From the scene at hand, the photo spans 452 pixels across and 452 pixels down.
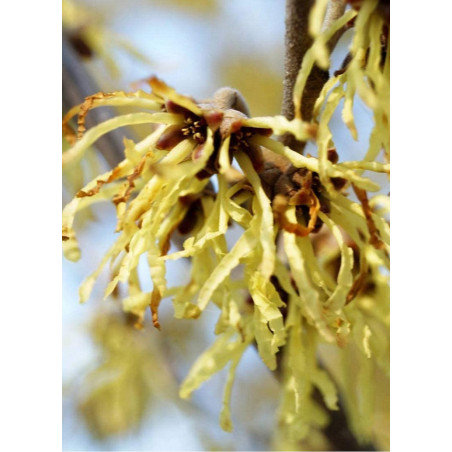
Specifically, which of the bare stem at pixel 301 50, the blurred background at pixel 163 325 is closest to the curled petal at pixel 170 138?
the bare stem at pixel 301 50

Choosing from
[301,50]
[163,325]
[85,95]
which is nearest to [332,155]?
[301,50]

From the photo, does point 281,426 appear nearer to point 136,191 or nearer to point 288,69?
point 136,191

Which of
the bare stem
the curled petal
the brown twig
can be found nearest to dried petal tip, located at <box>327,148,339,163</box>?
the bare stem

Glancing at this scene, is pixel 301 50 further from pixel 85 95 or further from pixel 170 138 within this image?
pixel 85 95

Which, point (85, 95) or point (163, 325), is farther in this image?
point (163, 325)

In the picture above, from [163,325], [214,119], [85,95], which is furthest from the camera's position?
[163,325]

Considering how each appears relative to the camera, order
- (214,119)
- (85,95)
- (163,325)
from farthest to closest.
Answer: (163,325)
(85,95)
(214,119)

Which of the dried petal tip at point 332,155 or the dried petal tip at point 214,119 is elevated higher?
the dried petal tip at point 214,119

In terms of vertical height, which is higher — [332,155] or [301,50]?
[301,50]

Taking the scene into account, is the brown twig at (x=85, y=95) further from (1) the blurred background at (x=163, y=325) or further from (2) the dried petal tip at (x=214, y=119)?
(2) the dried petal tip at (x=214, y=119)
